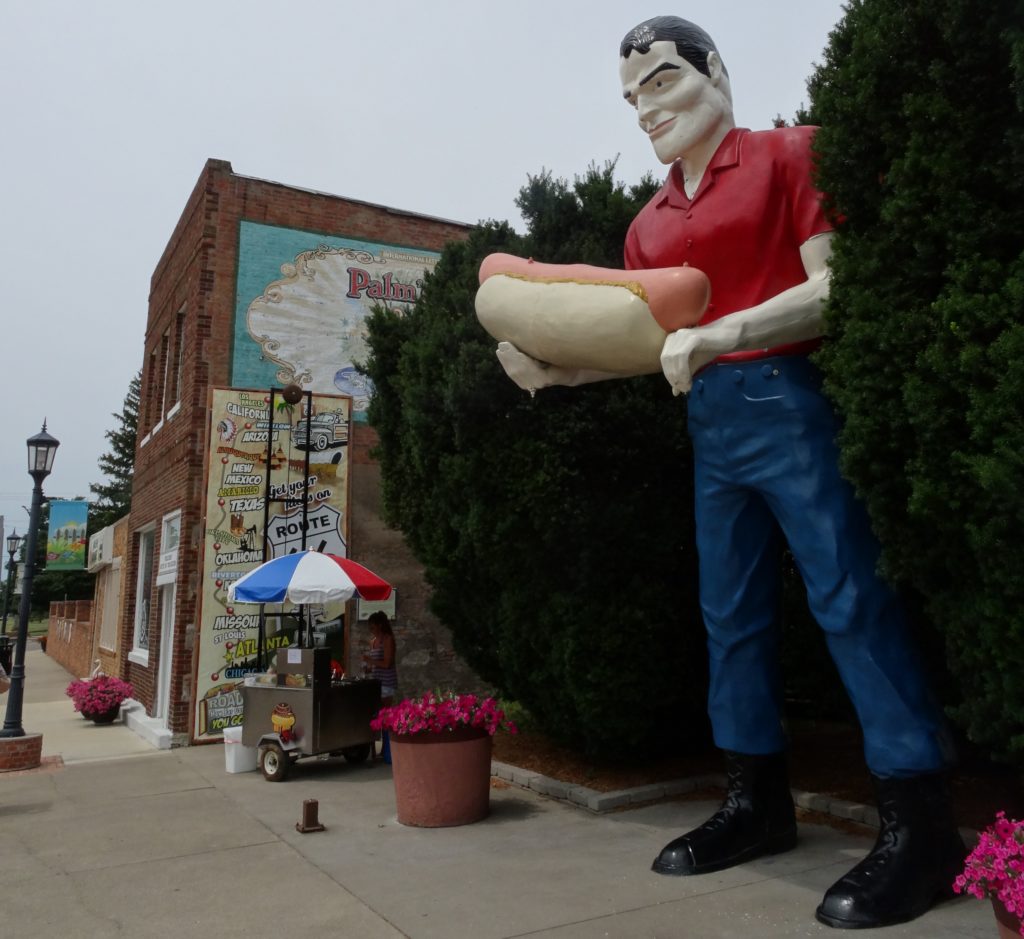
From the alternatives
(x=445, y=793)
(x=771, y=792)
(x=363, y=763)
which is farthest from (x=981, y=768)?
(x=363, y=763)

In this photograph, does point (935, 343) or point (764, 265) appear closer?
point (935, 343)

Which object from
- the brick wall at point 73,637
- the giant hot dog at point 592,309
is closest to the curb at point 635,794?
the giant hot dog at point 592,309

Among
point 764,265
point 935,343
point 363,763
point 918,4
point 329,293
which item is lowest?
point 363,763

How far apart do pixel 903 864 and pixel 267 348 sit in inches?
375

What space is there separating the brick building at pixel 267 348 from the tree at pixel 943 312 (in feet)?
27.1

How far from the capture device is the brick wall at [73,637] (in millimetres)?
21078

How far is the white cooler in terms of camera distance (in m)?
8.40

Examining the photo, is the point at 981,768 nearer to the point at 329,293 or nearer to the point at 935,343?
the point at 935,343

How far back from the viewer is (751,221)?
159 inches

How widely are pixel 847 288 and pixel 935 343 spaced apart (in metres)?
0.54

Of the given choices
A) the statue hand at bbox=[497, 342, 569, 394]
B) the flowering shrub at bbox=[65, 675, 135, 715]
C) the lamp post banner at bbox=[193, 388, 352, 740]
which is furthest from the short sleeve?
the flowering shrub at bbox=[65, 675, 135, 715]

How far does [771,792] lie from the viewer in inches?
177

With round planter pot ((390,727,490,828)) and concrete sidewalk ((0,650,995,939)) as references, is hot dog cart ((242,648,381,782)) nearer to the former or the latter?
concrete sidewalk ((0,650,995,939))

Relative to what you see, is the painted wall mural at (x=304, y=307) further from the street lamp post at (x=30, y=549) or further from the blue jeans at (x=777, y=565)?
the blue jeans at (x=777, y=565)
